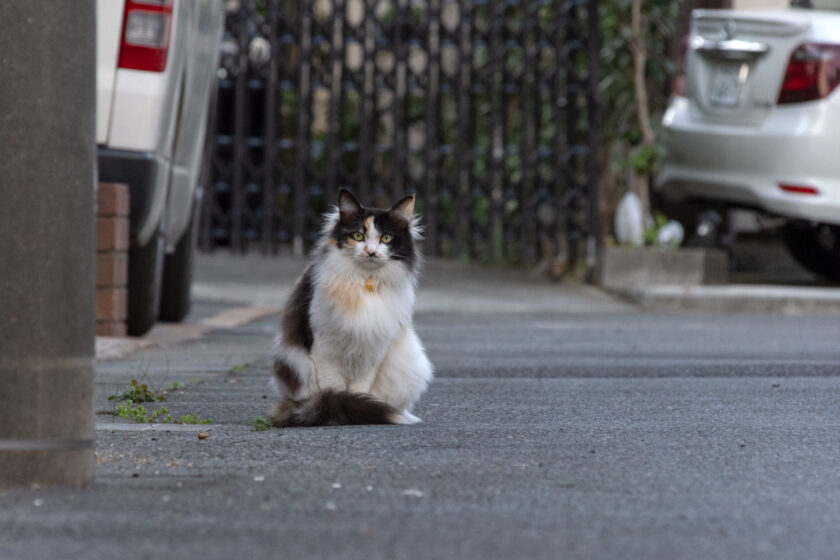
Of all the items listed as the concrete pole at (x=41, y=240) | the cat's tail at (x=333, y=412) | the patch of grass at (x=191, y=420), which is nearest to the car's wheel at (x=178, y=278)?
the patch of grass at (x=191, y=420)

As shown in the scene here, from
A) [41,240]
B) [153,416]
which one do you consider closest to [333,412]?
[153,416]

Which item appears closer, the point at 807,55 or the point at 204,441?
the point at 204,441

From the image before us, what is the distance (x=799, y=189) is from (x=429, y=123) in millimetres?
3370

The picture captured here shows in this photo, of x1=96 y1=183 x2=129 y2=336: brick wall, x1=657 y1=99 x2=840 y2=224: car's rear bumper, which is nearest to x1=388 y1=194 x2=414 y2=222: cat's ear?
x1=96 y1=183 x2=129 y2=336: brick wall

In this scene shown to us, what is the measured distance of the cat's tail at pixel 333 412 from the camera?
5.15m

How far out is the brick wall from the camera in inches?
297

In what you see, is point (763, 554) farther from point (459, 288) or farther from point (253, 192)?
point (253, 192)

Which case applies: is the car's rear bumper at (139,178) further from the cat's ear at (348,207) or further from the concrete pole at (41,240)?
the concrete pole at (41,240)

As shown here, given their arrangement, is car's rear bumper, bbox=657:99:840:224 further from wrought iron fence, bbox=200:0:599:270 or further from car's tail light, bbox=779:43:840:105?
wrought iron fence, bbox=200:0:599:270

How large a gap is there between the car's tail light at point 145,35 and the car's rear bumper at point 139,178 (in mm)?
404

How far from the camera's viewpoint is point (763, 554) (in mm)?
3146

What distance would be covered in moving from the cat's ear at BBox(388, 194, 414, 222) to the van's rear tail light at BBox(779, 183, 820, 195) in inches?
264

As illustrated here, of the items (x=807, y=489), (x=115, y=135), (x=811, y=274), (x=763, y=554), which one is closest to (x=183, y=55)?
(x=115, y=135)

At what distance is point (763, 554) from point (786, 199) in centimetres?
896
